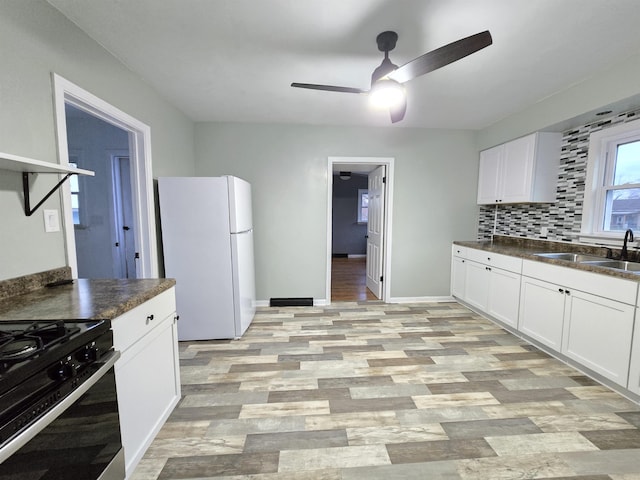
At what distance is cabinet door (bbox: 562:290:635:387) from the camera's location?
1863 millimetres

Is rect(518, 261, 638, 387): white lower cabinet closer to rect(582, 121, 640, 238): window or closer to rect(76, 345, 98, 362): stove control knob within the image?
rect(582, 121, 640, 238): window

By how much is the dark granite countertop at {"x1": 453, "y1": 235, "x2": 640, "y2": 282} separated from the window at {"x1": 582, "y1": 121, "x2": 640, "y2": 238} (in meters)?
0.16

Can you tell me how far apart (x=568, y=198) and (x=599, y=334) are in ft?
4.92

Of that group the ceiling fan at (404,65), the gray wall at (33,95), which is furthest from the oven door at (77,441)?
the ceiling fan at (404,65)

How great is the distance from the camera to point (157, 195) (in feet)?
8.58

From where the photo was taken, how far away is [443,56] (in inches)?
59.0

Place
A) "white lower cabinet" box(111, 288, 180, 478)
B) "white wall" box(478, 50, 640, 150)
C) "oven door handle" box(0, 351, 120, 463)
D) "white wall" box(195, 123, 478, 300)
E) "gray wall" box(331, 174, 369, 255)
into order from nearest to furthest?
"oven door handle" box(0, 351, 120, 463) → "white lower cabinet" box(111, 288, 180, 478) → "white wall" box(478, 50, 640, 150) → "white wall" box(195, 123, 478, 300) → "gray wall" box(331, 174, 369, 255)

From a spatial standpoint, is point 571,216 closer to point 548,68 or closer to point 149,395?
point 548,68

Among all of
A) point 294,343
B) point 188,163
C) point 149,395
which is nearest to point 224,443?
point 149,395

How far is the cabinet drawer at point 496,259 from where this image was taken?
2.75 meters

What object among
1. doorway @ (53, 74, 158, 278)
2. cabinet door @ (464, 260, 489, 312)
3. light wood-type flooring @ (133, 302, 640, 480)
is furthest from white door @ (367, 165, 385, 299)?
doorway @ (53, 74, 158, 278)

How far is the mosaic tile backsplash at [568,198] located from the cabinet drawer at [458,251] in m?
0.63

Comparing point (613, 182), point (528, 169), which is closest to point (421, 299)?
point (528, 169)

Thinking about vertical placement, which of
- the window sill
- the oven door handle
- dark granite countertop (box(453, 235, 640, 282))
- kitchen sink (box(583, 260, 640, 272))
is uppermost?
the window sill
